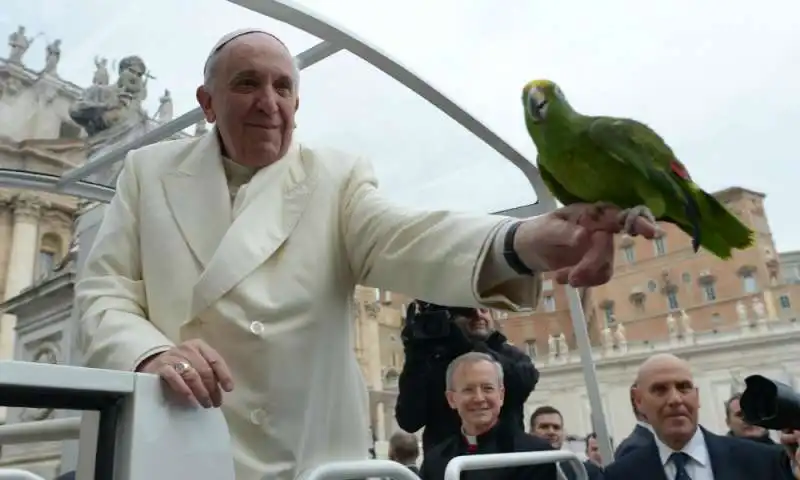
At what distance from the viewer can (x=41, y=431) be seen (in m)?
0.93

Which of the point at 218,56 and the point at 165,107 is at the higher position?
the point at 165,107

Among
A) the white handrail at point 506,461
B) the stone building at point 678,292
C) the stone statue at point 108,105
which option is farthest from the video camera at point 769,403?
the stone building at point 678,292

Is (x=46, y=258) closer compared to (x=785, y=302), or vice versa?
(x=46, y=258)

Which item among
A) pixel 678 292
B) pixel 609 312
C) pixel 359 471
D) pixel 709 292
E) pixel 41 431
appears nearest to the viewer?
pixel 41 431

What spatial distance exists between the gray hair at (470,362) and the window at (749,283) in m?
23.3

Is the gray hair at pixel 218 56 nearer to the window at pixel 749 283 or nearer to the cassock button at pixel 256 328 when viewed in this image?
the cassock button at pixel 256 328

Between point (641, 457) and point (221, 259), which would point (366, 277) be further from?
point (641, 457)

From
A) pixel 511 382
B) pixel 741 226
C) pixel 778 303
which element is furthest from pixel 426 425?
pixel 778 303

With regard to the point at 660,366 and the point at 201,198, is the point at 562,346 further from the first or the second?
the point at 201,198

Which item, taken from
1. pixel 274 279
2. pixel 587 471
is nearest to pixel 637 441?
pixel 587 471

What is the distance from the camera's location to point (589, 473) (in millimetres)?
2355

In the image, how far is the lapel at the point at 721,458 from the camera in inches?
81.4

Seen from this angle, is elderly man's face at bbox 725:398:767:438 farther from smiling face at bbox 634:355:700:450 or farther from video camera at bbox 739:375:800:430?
video camera at bbox 739:375:800:430

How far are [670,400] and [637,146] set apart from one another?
1727 mm
